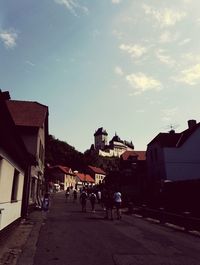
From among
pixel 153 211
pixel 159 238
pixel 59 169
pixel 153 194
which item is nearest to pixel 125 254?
pixel 159 238

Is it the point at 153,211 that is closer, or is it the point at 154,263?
the point at 154,263

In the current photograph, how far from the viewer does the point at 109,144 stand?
182m

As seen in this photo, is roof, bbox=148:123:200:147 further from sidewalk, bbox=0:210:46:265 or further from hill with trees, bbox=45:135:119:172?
hill with trees, bbox=45:135:119:172

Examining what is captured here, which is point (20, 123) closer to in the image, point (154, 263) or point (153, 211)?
point (153, 211)

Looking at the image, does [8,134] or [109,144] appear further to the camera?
[109,144]

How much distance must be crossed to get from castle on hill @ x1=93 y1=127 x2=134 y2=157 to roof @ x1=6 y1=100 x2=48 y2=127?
14409 centimetres

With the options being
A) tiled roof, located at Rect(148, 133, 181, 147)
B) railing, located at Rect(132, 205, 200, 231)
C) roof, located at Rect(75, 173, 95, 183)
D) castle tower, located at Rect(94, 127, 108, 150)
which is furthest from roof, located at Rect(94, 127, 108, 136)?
railing, located at Rect(132, 205, 200, 231)

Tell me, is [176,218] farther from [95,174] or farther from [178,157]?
[95,174]

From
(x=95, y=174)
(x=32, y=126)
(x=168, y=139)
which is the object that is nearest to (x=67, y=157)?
(x=95, y=174)

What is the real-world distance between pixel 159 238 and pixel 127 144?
7221 inches

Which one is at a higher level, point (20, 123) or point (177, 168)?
point (20, 123)

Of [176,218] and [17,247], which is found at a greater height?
[176,218]

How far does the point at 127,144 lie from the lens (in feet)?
634

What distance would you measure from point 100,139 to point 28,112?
15860cm
